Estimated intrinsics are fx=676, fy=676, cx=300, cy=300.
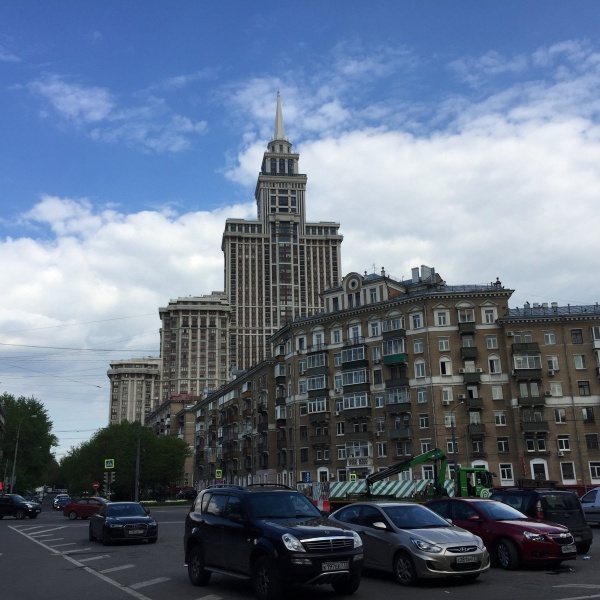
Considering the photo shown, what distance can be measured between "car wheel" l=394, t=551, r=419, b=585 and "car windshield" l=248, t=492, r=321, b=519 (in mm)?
1877

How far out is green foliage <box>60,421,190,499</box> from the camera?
8419 cm

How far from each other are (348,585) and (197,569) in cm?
351

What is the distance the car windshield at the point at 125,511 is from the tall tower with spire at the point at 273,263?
153m

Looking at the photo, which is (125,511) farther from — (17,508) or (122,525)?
(17,508)

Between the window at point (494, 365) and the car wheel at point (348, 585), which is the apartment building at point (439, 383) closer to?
the window at point (494, 365)

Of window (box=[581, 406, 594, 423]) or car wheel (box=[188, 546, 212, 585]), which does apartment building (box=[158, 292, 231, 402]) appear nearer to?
window (box=[581, 406, 594, 423])

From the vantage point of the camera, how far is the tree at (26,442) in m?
97.9

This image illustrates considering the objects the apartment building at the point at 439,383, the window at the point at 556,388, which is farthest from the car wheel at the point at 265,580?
the window at the point at 556,388

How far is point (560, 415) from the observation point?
60.0 metres

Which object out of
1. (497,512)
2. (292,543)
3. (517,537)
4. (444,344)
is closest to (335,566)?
(292,543)

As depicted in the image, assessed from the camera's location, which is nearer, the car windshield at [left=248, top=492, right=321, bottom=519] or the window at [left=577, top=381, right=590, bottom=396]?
the car windshield at [left=248, top=492, right=321, bottom=519]

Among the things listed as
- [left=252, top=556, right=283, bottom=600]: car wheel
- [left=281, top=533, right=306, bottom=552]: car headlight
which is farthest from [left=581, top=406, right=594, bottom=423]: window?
[left=281, top=533, right=306, bottom=552]: car headlight

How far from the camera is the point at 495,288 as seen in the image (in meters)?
63.8

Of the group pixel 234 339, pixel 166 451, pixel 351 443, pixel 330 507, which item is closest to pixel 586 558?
pixel 330 507
